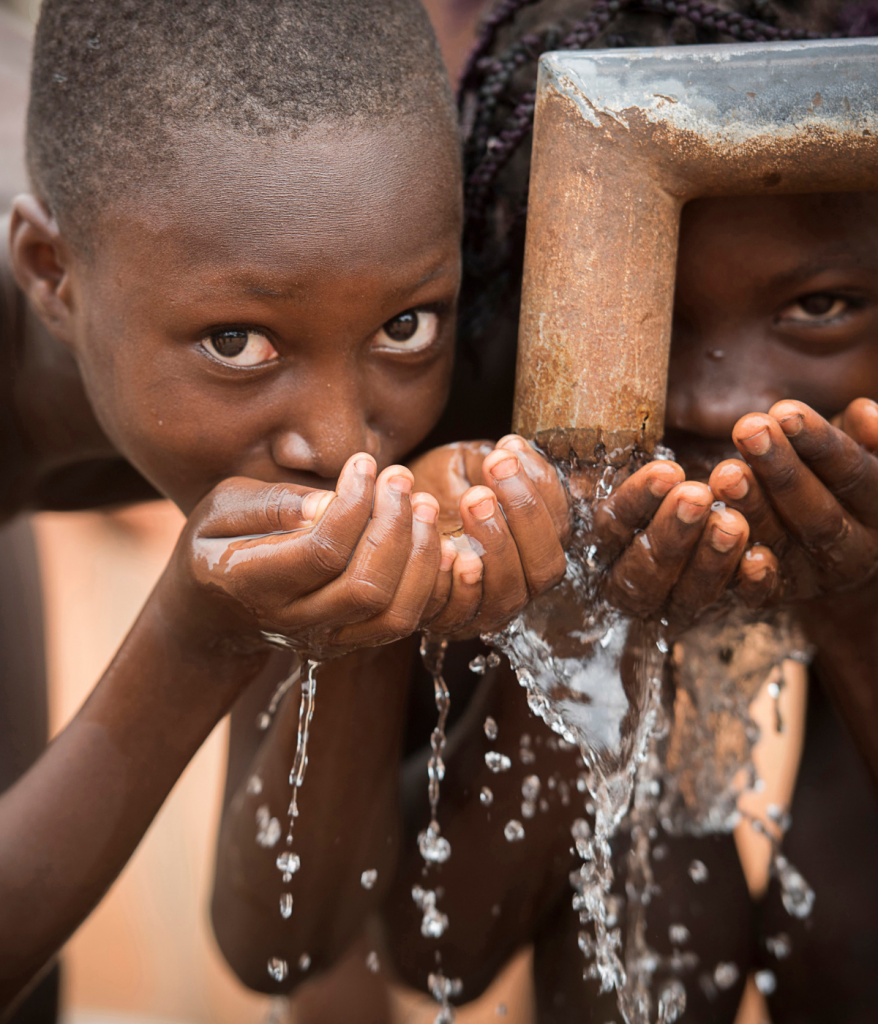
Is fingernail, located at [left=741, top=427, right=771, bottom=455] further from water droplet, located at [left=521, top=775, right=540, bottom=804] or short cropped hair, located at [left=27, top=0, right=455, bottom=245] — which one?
water droplet, located at [left=521, top=775, right=540, bottom=804]

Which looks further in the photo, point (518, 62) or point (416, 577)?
point (518, 62)

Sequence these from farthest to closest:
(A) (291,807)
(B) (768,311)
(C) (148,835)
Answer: (C) (148,835)
(A) (291,807)
(B) (768,311)

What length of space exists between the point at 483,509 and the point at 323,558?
117 mm

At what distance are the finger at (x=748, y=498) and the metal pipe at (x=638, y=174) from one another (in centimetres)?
9

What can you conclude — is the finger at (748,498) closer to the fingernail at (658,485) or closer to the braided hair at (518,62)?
the fingernail at (658,485)

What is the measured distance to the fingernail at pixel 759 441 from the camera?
0.72 meters

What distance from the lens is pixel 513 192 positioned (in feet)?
3.18

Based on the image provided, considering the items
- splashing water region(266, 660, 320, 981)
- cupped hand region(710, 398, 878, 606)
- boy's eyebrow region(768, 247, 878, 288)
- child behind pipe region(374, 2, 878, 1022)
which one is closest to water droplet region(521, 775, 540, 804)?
child behind pipe region(374, 2, 878, 1022)

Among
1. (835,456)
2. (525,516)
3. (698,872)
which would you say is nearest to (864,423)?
(835,456)

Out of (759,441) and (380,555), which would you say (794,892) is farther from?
(380,555)

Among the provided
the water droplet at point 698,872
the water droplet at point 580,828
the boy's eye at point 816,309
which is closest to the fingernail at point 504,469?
the boy's eye at point 816,309

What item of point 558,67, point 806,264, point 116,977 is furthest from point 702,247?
point 116,977

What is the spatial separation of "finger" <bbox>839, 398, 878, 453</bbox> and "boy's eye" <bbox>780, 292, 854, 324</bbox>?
0.33 ft

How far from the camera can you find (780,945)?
4.06 feet
